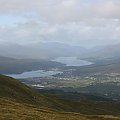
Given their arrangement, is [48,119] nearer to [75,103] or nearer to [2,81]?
[2,81]

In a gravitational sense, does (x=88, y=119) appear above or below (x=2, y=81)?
below

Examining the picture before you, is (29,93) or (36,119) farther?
(29,93)

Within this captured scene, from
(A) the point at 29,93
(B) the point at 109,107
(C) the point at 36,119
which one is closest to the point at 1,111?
(C) the point at 36,119

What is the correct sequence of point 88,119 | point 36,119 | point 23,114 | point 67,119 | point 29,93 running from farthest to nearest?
point 29,93
point 88,119
point 67,119
point 23,114
point 36,119

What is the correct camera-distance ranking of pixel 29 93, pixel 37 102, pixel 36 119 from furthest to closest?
pixel 29 93, pixel 37 102, pixel 36 119

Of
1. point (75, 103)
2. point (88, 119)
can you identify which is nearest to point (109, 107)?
point (75, 103)

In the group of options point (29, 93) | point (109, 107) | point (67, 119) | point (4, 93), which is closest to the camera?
point (67, 119)

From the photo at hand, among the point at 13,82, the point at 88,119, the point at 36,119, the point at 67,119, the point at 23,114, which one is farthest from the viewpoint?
the point at 13,82

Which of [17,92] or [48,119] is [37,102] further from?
[48,119]

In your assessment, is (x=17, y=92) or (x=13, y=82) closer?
(x=17, y=92)
